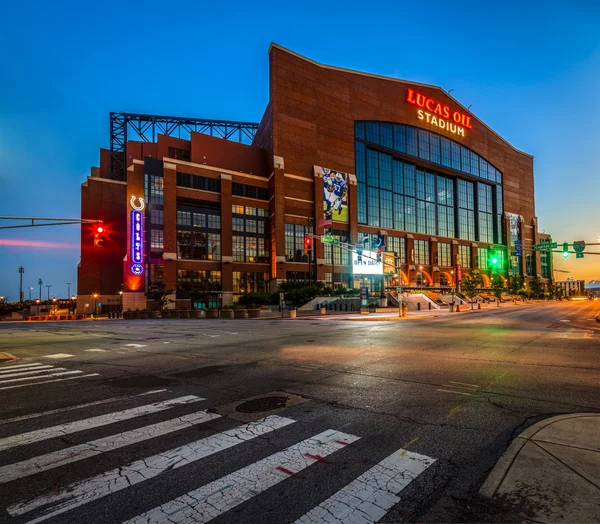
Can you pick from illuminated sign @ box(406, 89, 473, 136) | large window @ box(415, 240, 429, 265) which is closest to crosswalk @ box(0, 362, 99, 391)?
large window @ box(415, 240, 429, 265)

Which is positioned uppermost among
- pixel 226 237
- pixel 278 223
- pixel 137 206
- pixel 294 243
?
pixel 137 206

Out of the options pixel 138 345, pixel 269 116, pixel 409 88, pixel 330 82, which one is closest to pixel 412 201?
pixel 409 88

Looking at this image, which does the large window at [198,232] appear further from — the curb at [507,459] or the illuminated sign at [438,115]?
the curb at [507,459]

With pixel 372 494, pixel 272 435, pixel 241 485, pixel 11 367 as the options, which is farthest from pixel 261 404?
pixel 11 367

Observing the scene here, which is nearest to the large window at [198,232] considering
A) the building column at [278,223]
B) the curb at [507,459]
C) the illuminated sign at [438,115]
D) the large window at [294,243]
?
the building column at [278,223]

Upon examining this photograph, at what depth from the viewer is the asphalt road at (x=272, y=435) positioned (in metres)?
3.54

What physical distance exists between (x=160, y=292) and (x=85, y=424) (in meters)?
52.6

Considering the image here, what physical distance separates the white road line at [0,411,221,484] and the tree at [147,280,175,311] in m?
53.1

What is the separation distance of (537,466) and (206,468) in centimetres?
372

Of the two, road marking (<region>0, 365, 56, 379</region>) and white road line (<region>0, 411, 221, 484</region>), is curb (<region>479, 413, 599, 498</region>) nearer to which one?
white road line (<region>0, 411, 221, 484</region>)

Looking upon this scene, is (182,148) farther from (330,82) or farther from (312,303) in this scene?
(312,303)

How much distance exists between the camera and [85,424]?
601 cm

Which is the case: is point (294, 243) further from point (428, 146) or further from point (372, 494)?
point (372, 494)

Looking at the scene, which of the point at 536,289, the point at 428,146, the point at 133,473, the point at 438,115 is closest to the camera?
the point at 133,473
